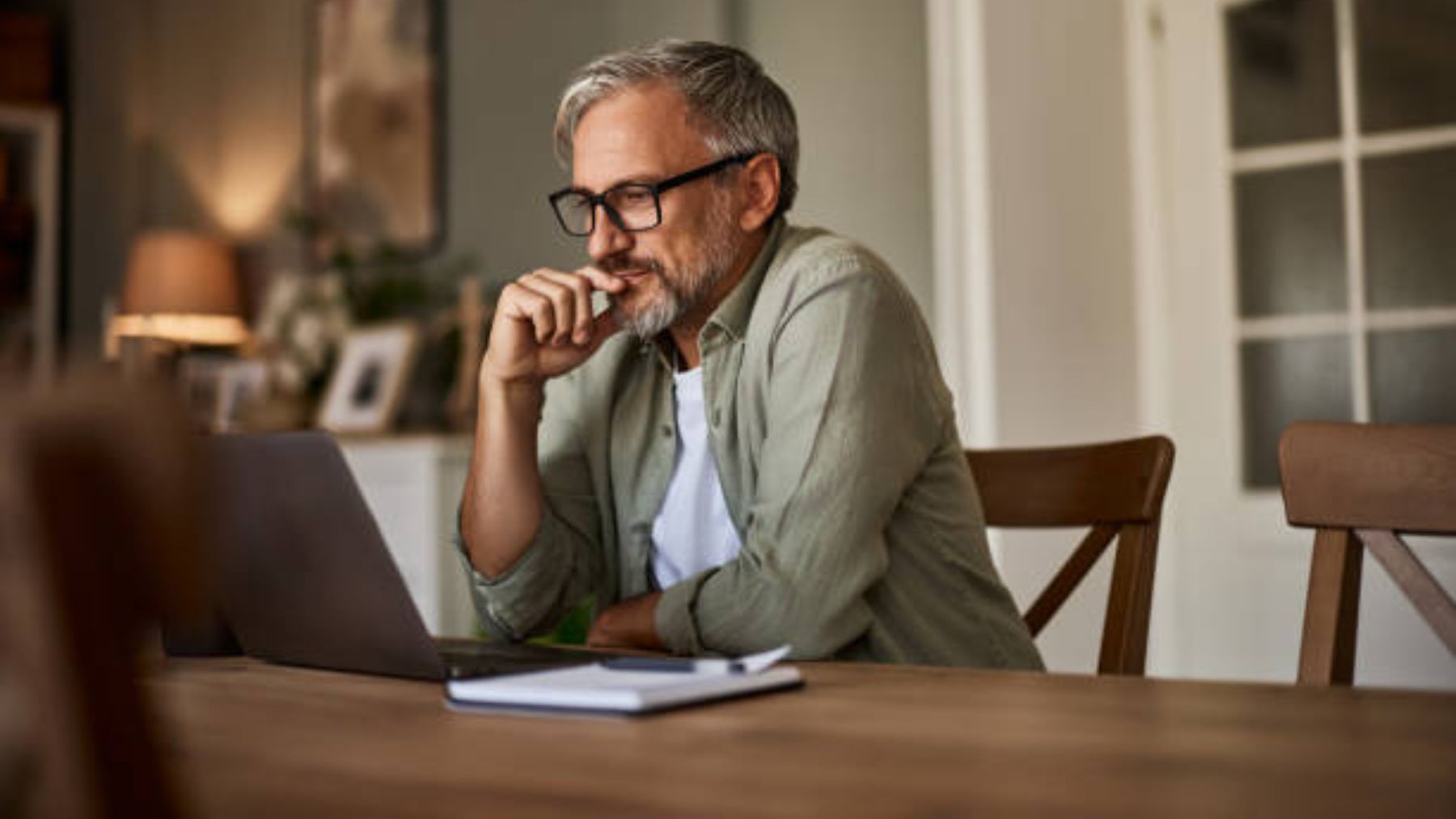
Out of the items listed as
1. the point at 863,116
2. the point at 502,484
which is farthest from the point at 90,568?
the point at 863,116

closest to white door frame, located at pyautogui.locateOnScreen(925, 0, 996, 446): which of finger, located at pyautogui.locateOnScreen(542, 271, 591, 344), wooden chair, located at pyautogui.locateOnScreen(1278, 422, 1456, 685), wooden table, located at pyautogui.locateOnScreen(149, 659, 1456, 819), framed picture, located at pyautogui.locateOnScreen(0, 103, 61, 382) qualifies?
finger, located at pyautogui.locateOnScreen(542, 271, 591, 344)

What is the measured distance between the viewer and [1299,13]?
280 cm

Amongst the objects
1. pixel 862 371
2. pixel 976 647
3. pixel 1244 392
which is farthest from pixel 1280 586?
pixel 862 371

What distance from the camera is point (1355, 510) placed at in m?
1.19

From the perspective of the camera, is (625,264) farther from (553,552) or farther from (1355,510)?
(1355,510)

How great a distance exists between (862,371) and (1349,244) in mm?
1713

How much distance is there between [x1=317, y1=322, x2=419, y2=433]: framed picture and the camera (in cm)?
396

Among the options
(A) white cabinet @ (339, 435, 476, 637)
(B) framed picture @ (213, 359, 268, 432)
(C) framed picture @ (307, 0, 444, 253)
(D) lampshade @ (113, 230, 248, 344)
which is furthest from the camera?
(D) lampshade @ (113, 230, 248, 344)

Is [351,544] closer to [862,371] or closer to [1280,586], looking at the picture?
[862,371]

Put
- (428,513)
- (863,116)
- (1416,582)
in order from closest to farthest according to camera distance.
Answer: (1416,582) → (863,116) → (428,513)

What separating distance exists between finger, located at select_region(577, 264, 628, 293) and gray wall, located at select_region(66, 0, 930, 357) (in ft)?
1.72

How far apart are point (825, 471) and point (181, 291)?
3952 mm

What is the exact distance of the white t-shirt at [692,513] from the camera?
1.60 metres

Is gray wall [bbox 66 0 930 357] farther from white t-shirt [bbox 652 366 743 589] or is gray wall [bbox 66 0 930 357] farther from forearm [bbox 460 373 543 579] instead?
white t-shirt [bbox 652 366 743 589]
